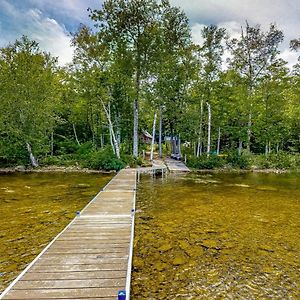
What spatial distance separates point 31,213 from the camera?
9.16 metres

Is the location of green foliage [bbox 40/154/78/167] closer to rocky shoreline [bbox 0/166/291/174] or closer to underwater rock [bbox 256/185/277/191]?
rocky shoreline [bbox 0/166/291/174]

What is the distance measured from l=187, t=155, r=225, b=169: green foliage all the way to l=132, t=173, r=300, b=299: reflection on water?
10576 millimetres

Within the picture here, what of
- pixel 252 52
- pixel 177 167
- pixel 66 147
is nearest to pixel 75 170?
pixel 177 167

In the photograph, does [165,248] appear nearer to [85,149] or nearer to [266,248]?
[266,248]

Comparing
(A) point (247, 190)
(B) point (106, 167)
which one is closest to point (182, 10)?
(B) point (106, 167)

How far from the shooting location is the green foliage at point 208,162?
22844 mm

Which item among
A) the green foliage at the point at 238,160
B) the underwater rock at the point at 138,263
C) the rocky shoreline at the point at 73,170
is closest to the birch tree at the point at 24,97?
the rocky shoreline at the point at 73,170

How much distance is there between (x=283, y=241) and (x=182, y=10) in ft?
79.8

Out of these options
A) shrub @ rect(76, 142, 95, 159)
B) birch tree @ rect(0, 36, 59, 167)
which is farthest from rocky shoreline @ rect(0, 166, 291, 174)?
shrub @ rect(76, 142, 95, 159)

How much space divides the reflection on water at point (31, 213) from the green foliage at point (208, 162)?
31.9 feet

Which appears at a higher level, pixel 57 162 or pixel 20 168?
pixel 57 162

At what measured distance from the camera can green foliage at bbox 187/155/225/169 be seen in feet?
74.9

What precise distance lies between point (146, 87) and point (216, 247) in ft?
64.9

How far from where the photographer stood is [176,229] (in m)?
7.73
